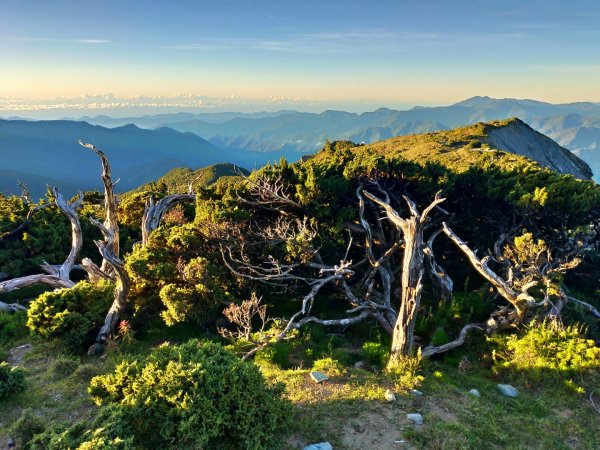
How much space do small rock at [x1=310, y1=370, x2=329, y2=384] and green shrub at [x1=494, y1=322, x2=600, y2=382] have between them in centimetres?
596

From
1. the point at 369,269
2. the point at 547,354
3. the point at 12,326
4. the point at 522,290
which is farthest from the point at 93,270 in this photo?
the point at 547,354

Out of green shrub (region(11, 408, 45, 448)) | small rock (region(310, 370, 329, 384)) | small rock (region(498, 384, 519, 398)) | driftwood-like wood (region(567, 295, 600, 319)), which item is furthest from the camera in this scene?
driftwood-like wood (region(567, 295, 600, 319))

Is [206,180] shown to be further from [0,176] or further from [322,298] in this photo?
[0,176]

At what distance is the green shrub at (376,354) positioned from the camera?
496 inches

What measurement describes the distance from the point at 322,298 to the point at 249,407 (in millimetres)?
10798

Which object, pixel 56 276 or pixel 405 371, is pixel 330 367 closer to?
pixel 405 371

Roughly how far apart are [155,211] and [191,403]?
1505 centimetres

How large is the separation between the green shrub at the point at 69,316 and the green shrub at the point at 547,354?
1412 cm

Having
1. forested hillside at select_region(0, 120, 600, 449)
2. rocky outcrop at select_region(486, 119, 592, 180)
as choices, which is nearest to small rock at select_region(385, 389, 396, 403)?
forested hillside at select_region(0, 120, 600, 449)

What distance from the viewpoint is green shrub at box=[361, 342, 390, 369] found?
12586mm

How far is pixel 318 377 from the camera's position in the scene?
10805 mm

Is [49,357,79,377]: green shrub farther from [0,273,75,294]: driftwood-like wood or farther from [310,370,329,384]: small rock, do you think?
[310,370,329,384]: small rock

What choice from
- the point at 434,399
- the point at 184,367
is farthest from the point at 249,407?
the point at 434,399

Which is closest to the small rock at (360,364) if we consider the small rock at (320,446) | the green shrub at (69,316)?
the small rock at (320,446)
